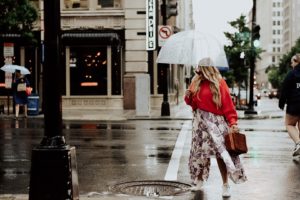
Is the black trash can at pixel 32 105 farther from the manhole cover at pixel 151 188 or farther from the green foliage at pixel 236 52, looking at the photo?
the green foliage at pixel 236 52

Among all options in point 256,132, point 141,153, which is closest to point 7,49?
point 256,132

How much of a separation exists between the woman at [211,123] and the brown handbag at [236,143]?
8cm

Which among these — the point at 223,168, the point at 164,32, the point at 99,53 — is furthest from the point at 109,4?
the point at 223,168

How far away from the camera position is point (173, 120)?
23.7m

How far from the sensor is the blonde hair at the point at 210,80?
8.03m

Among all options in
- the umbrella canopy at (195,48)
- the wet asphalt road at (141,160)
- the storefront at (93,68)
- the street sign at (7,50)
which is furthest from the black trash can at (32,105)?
the umbrella canopy at (195,48)

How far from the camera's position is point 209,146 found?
8.08 m

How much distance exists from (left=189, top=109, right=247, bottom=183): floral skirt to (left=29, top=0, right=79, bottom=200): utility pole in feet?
6.81

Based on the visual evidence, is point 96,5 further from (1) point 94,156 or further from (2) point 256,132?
(1) point 94,156

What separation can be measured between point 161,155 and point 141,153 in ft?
1.73

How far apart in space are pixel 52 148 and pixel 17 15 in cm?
2112

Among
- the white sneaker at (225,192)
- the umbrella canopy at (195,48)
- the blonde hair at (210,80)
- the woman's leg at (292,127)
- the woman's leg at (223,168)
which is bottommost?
the white sneaker at (225,192)

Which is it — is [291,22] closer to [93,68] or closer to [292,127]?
[93,68]

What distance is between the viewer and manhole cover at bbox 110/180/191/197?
8250 millimetres
